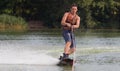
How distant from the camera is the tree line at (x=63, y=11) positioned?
6360 centimetres

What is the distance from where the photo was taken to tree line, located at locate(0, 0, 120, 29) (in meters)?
63.6

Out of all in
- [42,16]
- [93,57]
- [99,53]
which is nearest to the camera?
[93,57]

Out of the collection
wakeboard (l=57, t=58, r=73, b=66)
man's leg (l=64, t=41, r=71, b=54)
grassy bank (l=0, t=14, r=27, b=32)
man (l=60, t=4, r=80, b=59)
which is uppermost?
man (l=60, t=4, r=80, b=59)

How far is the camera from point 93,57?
18.6 meters

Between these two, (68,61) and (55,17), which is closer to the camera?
(68,61)

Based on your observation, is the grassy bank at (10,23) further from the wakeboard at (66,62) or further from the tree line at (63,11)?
the wakeboard at (66,62)

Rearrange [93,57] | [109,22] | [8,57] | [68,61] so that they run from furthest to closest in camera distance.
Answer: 1. [109,22]
2. [93,57]
3. [8,57]
4. [68,61]

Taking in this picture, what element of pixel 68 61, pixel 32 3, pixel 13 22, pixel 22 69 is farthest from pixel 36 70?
pixel 32 3

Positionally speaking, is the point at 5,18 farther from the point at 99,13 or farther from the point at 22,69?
the point at 22,69

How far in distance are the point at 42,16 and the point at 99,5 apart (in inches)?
356

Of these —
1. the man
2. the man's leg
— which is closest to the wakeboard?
the man

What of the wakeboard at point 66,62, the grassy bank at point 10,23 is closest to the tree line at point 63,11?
the grassy bank at point 10,23

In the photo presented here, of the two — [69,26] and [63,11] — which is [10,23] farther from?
[69,26]

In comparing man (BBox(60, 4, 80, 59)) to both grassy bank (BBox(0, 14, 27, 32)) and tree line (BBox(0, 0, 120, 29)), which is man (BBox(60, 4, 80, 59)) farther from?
tree line (BBox(0, 0, 120, 29))
